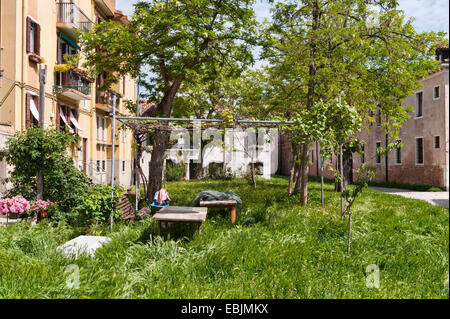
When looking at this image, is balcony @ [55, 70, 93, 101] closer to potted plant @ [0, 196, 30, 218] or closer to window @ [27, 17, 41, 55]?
window @ [27, 17, 41, 55]

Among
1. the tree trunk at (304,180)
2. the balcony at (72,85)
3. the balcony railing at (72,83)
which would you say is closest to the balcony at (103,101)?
the balcony at (72,85)

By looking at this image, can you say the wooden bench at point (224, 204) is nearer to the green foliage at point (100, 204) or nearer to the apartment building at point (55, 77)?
the green foliage at point (100, 204)

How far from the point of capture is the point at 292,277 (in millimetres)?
5121

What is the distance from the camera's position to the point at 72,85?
1655 cm

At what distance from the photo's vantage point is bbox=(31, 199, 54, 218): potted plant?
347 inches

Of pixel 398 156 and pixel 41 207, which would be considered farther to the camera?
pixel 398 156

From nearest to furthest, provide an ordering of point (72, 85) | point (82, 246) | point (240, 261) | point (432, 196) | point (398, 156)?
1. point (240, 261)
2. point (82, 246)
3. point (72, 85)
4. point (432, 196)
5. point (398, 156)

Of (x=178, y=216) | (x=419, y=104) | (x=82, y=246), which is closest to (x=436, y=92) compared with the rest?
(x=419, y=104)

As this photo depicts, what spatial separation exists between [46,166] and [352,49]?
33.0 ft

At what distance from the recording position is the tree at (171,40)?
10.8m

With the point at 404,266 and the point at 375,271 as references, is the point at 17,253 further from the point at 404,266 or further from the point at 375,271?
the point at 404,266

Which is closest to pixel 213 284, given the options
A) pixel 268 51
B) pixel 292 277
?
pixel 292 277

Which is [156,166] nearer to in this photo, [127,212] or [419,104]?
[127,212]

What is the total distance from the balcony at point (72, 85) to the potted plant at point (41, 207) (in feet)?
26.8
